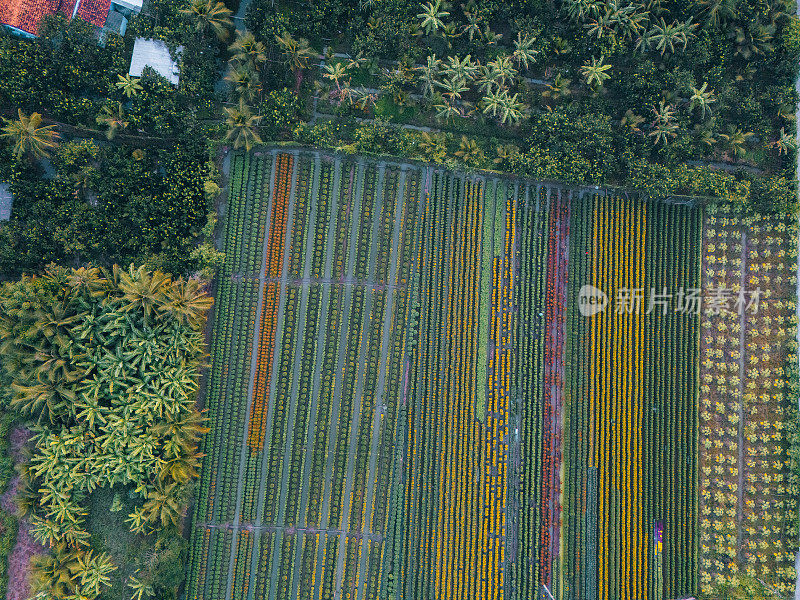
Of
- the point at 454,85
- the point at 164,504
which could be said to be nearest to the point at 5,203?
the point at 164,504

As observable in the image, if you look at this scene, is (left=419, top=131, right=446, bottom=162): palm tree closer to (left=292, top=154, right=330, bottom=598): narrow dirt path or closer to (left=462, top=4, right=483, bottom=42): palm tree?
(left=462, top=4, right=483, bottom=42): palm tree

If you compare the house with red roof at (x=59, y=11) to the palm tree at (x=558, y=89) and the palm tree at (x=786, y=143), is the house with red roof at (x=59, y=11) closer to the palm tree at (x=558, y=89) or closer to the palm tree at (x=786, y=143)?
the palm tree at (x=558, y=89)

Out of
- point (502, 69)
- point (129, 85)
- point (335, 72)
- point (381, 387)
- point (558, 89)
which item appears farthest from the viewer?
point (381, 387)

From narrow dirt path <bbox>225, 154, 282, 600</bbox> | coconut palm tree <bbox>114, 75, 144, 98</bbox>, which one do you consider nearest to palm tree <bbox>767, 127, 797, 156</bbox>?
narrow dirt path <bbox>225, 154, 282, 600</bbox>

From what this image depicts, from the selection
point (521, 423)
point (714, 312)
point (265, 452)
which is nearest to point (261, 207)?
point (265, 452)

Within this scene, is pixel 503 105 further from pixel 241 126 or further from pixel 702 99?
pixel 241 126

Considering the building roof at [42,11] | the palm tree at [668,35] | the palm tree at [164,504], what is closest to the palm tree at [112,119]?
the building roof at [42,11]
